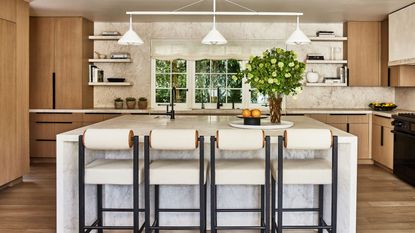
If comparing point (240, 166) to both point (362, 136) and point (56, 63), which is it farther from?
point (56, 63)

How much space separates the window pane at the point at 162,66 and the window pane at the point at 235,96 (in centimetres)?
119

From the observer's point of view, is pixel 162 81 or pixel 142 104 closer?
pixel 142 104

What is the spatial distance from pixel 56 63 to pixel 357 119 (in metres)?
5.14

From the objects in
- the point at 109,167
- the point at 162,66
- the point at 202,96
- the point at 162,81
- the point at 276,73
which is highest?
the point at 162,66

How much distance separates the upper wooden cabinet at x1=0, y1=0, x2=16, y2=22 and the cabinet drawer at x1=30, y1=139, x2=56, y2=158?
8.12ft

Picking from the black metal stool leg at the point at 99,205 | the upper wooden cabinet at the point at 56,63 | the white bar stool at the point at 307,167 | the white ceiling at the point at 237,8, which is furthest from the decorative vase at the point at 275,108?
A: the upper wooden cabinet at the point at 56,63

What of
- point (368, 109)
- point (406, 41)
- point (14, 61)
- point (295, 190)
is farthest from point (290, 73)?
point (368, 109)

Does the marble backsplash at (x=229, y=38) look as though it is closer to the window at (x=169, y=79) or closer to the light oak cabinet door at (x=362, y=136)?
the window at (x=169, y=79)

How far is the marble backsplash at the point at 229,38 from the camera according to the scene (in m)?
8.32

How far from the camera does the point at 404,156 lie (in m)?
6.34

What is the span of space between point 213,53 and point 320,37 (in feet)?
6.18

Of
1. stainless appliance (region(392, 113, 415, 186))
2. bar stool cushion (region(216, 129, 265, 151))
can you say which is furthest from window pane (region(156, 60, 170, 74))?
bar stool cushion (region(216, 129, 265, 151))

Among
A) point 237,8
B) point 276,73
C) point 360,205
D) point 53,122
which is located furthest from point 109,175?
point 53,122

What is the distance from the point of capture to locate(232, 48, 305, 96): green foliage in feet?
13.6
